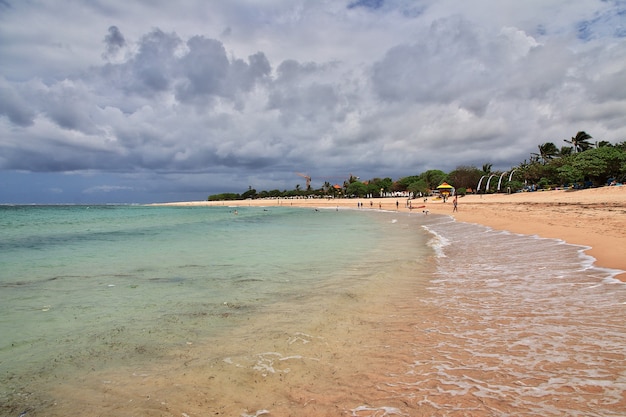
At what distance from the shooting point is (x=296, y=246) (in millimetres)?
17562

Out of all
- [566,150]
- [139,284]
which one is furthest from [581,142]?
[139,284]

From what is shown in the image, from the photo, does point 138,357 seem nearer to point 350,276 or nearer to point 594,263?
point 350,276

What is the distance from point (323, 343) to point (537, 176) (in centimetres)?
9537

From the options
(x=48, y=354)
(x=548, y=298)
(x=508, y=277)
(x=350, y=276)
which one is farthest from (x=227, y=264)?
(x=548, y=298)

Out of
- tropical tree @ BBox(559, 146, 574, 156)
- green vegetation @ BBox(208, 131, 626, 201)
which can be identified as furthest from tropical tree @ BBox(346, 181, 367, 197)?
tropical tree @ BBox(559, 146, 574, 156)

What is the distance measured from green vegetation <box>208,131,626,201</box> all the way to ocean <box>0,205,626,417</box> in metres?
60.9

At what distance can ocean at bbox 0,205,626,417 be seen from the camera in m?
3.68

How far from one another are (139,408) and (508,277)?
846 cm

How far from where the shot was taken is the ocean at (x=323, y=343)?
12.1ft

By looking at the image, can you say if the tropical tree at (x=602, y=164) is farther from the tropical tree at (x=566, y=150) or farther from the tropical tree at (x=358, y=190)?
the tropical tree at (x=358, y=190)

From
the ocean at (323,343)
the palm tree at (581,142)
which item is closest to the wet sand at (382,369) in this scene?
the ocean at (323,343)

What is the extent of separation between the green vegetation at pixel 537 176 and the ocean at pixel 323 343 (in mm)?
60940

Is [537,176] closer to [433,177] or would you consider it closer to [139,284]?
[433,177]

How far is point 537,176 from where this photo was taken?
279 ft
